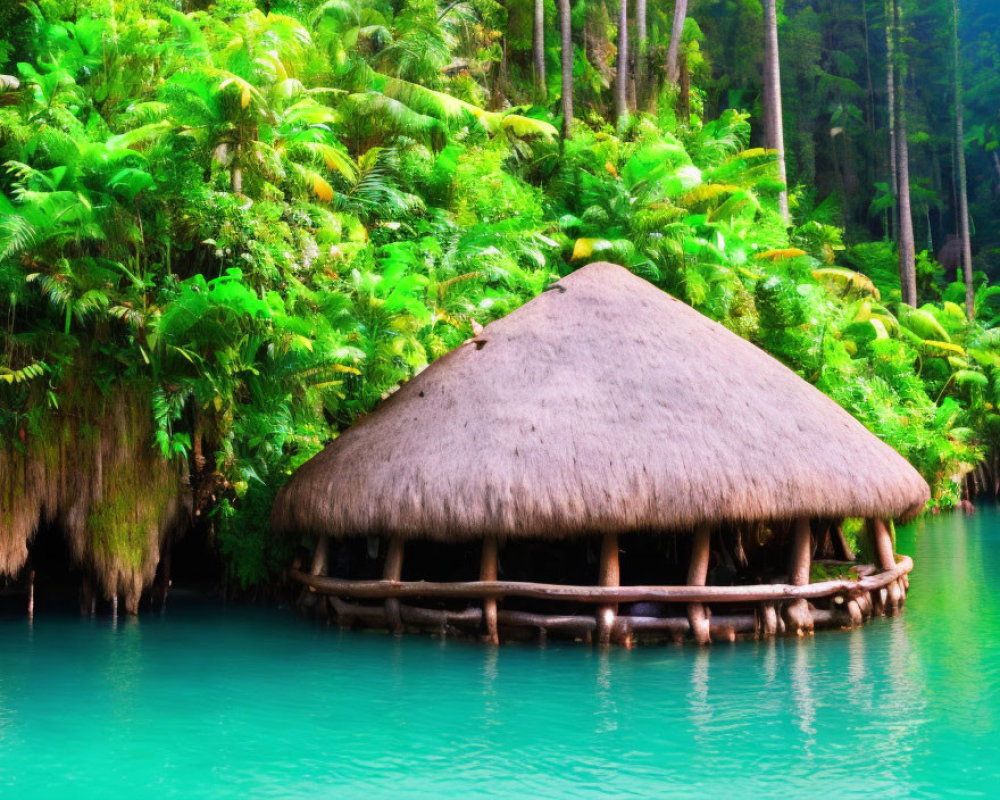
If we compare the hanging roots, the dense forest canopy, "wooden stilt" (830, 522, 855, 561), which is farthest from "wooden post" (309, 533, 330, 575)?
"wooden stilt" (830, 522, 855, 561)

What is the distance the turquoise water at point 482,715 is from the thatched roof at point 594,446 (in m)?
1.22

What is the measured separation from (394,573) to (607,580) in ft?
6.61

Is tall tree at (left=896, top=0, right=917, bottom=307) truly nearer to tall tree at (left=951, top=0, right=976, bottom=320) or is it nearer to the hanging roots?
tall tree at (left=951, top=0, right=976, bottom=320)

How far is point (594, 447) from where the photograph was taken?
9.34 m

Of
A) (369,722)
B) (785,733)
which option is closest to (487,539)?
(369,722)

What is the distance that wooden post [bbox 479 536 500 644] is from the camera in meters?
9.44

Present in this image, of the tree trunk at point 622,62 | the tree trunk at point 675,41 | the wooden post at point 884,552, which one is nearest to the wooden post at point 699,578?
the wooden post at point 884,552

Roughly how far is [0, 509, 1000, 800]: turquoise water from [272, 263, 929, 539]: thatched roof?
3.99ft

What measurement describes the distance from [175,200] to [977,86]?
127ft

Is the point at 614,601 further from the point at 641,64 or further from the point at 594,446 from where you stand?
the point at 641,64

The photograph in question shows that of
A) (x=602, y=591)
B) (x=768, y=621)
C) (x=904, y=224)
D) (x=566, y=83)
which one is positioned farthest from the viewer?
(x=904, y=224)

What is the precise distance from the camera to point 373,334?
12.3 metres

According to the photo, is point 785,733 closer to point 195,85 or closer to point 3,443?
point 3,443

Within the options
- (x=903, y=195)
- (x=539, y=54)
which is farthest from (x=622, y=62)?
(x=903, y=195)
